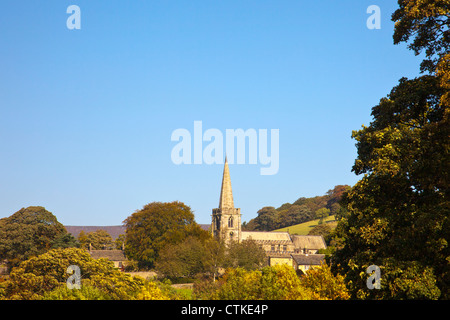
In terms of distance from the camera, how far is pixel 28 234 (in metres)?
70.9

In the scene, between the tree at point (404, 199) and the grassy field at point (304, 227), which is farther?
the grassy field at point (304, 227)

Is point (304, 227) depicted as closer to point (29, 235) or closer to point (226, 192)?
point (226, 192)

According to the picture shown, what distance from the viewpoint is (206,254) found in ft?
225

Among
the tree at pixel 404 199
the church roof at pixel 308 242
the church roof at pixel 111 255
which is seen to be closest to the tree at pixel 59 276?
the tree at pixel 404 199

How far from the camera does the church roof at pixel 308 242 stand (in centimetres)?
11794

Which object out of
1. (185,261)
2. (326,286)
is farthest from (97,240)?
(326,286)

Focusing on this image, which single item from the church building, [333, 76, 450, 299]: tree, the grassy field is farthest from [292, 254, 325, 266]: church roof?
[333, 76, 450, 299]: tree

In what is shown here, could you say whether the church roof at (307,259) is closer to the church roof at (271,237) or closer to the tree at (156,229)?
the tree at (156,229)

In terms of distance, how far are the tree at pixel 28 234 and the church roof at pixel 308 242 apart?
198 ft

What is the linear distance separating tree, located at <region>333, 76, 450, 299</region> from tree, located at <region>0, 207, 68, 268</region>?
59.4 meters

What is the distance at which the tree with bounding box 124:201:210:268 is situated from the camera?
280ft
